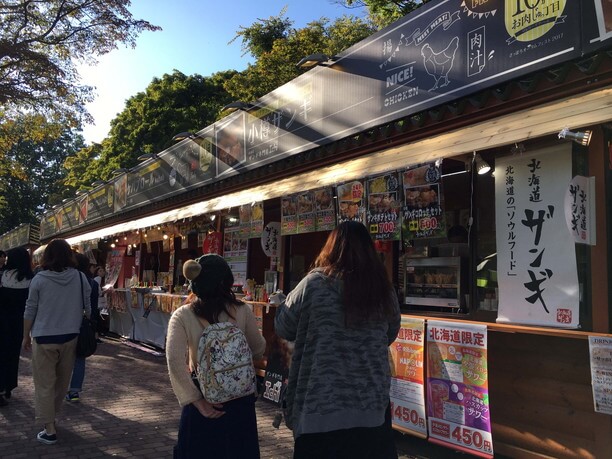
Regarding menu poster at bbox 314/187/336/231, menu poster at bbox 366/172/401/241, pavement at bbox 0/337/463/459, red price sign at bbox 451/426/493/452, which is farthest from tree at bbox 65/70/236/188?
red price sign at bbox 451/426/493/452

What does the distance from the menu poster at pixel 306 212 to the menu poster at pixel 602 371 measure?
10.7ft

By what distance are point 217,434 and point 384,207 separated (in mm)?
2729

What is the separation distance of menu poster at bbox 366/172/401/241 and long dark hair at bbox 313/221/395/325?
222 centimetres

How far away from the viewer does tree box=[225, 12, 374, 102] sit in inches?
742

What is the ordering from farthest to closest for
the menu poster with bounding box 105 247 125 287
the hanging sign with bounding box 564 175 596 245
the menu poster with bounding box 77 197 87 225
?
the menu poster with bounding box 77 197 87 225
the menu poster with bounding box 105 247 125 287
the hanging sign with bounding box 564 175 596 245

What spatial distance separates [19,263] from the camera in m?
5.91

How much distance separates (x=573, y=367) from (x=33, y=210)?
50.6 meters

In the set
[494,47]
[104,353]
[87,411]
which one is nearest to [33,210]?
[104,353]

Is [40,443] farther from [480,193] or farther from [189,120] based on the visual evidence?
[189,120]

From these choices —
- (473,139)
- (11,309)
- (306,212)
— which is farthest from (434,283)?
(11,309)

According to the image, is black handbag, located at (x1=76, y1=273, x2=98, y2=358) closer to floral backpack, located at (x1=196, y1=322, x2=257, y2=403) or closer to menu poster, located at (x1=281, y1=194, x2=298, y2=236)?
menu poster, located at (x1=281, y1=194, x2=298, y2=236)

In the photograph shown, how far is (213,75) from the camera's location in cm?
2789

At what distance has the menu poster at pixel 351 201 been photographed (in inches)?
196

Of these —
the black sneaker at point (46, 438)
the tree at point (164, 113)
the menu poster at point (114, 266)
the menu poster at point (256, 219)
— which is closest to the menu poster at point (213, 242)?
the menu poster at point (256, 219)
